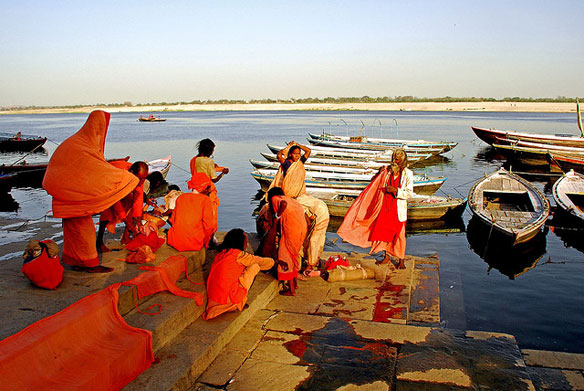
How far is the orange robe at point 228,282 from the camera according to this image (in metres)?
3.81

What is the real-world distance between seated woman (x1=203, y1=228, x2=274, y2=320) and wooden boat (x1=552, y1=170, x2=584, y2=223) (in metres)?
10.5

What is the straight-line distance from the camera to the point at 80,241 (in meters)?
4.23

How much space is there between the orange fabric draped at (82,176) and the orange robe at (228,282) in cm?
133

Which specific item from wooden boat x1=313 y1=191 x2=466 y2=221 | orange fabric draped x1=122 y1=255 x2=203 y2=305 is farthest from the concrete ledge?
wooden boat x1=313 y1=191 x2=466 y2=221

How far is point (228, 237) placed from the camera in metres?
3.99

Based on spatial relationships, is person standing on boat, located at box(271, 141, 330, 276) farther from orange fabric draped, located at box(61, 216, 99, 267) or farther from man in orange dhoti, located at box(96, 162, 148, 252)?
orange fabric draped, located at box(61, 216, 99, 267)

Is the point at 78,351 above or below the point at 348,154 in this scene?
above

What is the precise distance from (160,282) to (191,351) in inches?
37.8

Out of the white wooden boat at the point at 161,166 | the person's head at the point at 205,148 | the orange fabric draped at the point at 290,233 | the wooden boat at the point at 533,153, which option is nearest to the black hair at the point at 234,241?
the orange fabric draped at the point at 290,233

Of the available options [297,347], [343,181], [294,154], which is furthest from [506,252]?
[297,347]

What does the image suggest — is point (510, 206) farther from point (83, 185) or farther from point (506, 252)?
point (83, 185)

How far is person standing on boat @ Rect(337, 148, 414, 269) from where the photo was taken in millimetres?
5777

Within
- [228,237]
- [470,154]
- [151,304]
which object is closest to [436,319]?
[228,237]

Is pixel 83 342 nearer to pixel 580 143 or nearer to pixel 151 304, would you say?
pixel 151 304
